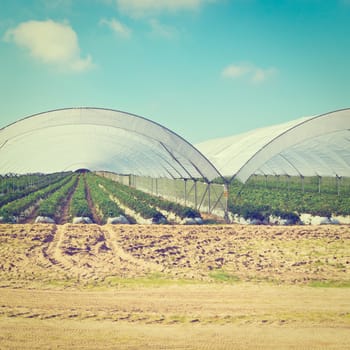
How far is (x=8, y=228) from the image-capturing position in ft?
39.7

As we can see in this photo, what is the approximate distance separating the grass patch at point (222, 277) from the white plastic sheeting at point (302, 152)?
753 centimetres

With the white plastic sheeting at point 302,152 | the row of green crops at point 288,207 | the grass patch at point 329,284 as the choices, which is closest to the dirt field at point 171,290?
the grass patch at point 329,284

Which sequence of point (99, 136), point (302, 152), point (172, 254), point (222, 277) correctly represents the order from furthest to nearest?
point (99, 136), point (302, 152), point (172, 254), point (222, 277)

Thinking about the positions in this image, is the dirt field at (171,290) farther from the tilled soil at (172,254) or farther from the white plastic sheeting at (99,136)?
the white plastic sheeting at (99,136)

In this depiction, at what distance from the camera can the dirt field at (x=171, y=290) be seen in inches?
210

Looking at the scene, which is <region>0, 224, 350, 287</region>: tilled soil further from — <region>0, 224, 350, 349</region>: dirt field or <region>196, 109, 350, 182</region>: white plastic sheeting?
<region>196, 109, 350, 182</region>: white plastic sheeting

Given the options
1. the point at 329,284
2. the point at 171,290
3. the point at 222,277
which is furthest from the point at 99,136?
the point at 329,284


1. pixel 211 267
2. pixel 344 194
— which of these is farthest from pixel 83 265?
pixel 344 194

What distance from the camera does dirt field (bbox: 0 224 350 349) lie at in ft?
17.5

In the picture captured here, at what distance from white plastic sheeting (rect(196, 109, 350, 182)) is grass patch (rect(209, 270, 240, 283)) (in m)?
7.53

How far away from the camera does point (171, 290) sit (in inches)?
286

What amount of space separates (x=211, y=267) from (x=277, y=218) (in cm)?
726

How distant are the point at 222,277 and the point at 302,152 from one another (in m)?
14.1

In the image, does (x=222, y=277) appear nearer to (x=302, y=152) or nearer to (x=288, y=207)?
(x=288, y=207)
